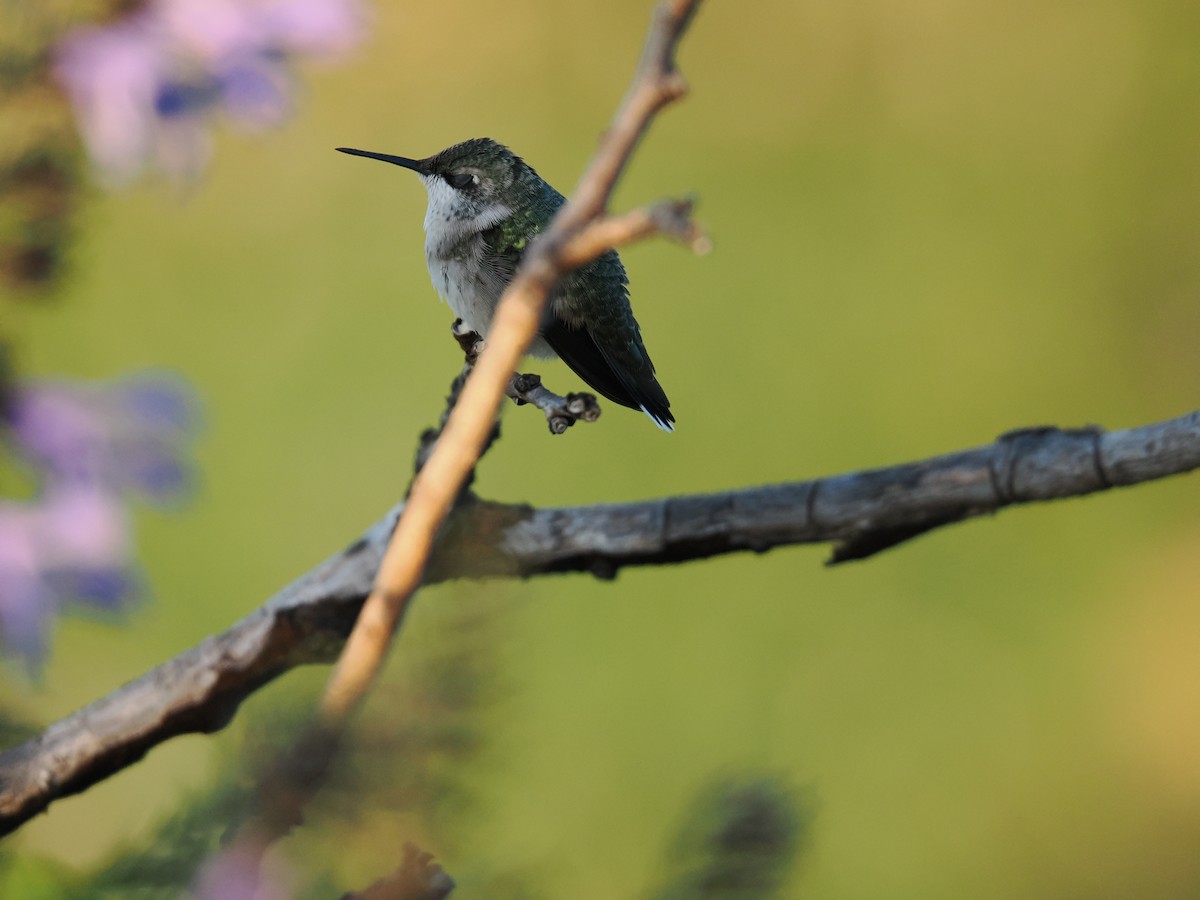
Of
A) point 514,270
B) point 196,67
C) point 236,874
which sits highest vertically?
point 514,270

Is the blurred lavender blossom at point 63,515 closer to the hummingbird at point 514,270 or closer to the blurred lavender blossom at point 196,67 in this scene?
the blurred lavender blossom at point 196,67

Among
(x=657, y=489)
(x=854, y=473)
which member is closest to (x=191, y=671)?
(x=854, y=473)

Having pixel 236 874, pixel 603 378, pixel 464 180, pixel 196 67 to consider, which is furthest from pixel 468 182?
pixel 236 874

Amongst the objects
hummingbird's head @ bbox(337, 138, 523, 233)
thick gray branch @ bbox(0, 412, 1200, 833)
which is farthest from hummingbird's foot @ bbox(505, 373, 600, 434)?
hummingbird's head @ bbox(337, 138, 523, 233)

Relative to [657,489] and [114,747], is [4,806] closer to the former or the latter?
[114,747]

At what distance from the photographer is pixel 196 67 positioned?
20 cm

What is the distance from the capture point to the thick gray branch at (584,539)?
19cm

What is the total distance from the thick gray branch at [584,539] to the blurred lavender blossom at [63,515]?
0.04m

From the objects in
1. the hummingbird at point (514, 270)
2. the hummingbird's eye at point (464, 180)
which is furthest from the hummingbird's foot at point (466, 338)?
the hummingbird's eye at point (464, 180)

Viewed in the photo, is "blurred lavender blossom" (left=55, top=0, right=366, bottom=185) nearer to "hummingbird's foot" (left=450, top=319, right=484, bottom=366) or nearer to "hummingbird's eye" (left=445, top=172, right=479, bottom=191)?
"hummingbird's foot" (left=450, top=319, right=484, bottom=366)

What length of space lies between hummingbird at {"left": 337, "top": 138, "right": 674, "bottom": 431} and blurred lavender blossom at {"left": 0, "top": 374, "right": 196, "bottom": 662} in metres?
0.16

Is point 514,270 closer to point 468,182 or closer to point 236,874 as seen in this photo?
point 468,182

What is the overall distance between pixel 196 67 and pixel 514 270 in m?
0.19

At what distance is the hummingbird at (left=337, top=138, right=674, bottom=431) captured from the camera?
0.35 meters
